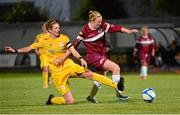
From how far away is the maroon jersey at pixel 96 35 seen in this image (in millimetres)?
17545

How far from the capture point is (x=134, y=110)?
14828 mm

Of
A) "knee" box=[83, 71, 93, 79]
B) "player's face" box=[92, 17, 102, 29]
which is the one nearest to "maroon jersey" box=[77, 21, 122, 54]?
"player's face" box=[92, 17, 102, 29]

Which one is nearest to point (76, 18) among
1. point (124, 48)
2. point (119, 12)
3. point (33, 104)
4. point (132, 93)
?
point (119, 12)

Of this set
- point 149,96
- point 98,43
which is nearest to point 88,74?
point 98,43

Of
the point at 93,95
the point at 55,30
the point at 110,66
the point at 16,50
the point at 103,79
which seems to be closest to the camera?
the point at 103,79

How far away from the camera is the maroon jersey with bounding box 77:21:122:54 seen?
17545 millimetres

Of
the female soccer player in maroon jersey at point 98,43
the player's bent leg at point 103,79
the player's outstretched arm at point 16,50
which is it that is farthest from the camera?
the female soccer player in maroon jersey at point 98,43

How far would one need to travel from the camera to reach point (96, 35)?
17.6 meters

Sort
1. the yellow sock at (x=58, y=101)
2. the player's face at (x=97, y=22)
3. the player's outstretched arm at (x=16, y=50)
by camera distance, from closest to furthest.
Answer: the player's outstretched arm at (x=16, y=50) < the yellow sock at (x=58, y=101) < the player's face at (x=97, y=22)

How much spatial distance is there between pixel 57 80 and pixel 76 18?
38.5 meters

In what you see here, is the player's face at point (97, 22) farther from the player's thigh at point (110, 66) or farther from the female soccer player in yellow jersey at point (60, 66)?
the player's thigh at point (110, 66)

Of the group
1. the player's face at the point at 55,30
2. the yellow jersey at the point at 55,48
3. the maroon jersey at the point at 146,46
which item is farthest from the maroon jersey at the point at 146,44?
the player's face at the point at 55,30

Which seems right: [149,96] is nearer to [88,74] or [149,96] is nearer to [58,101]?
[88,74]

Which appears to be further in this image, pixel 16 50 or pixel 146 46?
pixel 146 46
